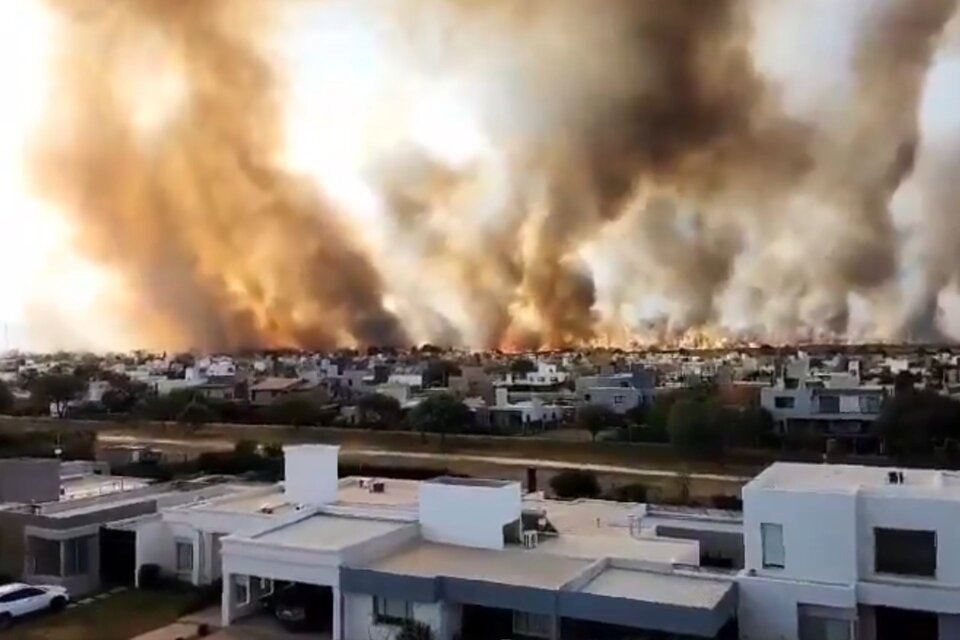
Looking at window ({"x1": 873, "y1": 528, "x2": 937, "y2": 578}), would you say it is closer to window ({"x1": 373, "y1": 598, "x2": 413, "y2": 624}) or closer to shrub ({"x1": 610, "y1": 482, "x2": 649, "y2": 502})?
window ({"x1": 373, "y1": 598, "x2": 413, "y2": 624})

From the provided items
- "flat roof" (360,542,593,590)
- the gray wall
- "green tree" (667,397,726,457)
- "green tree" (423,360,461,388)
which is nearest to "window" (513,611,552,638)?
"flat roof" (360,542,593,590)

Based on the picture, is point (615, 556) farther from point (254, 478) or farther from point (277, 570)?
point (254, 478)

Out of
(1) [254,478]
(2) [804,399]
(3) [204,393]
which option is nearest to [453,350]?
(3) [204,393]

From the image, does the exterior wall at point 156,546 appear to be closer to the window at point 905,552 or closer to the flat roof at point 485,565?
the flat roof at point 485,565

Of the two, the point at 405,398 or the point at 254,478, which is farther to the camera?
the point at 405,398

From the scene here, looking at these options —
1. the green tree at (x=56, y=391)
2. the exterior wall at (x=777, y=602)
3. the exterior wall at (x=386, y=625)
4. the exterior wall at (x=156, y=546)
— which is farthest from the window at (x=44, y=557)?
the green tree at (x=56, y=391)
